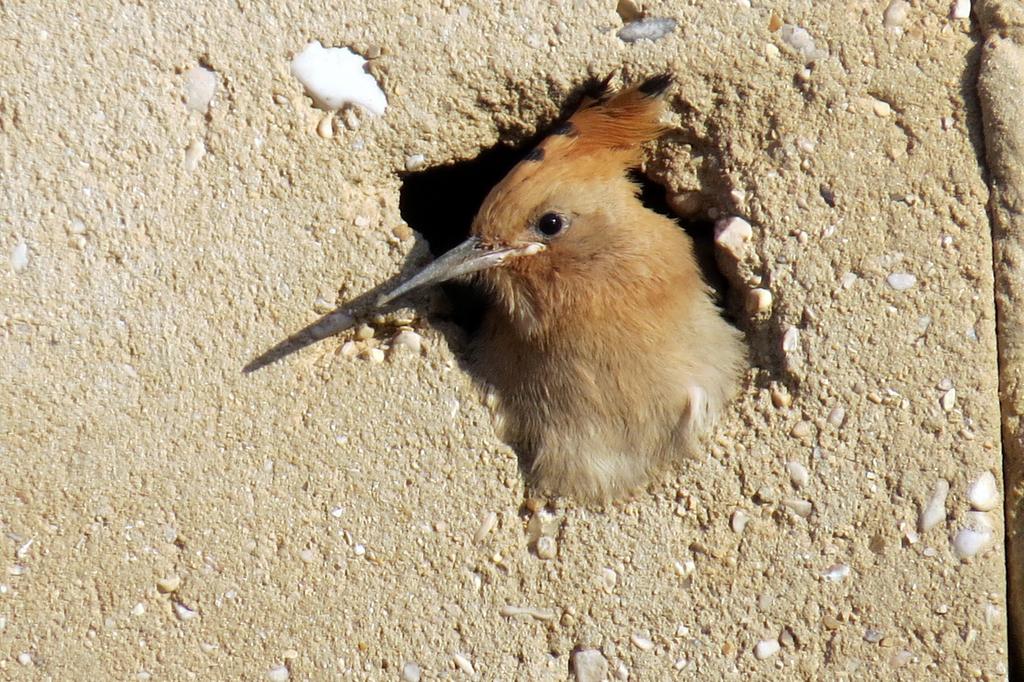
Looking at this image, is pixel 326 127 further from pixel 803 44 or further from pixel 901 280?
pixel 901 280

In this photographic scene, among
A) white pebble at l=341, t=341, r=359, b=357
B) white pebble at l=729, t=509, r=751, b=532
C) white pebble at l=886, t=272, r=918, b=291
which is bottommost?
white pebble at l=729, t=509, r=751, b=532

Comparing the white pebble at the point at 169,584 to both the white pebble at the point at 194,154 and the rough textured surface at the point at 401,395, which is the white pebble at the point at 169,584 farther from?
the white pebble at the point at 194,154

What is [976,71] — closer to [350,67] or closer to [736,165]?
[736,165]

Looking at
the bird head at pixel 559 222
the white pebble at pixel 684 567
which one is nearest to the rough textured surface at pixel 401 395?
the white pebble at pixel 684 567

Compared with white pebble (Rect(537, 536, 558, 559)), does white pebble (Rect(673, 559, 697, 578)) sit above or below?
above

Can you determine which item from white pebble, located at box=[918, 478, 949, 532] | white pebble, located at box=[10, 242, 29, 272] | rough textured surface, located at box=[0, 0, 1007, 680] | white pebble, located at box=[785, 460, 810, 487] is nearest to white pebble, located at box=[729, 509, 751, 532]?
rough textured surface, located at box=[0, 0, 1007, 680]

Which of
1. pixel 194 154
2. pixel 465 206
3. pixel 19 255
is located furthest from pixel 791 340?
pixel 19 255

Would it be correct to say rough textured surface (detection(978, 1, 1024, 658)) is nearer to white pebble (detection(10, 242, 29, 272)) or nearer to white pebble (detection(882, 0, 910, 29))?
white pebble (detection(882, 0, 910, 29))
